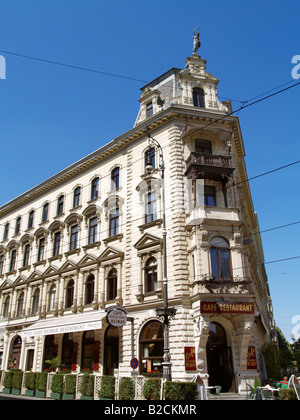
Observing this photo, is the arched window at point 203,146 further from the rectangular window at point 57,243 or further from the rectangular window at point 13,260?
the rectangular window at point 13,260

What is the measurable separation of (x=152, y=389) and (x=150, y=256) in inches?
361

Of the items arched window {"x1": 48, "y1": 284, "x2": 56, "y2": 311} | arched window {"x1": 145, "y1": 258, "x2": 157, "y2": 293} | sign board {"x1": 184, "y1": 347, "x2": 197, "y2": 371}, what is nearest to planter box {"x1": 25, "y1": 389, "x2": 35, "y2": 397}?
arched window {"x1": 48, "y1": 284, "x2": 56, "y2": 311}

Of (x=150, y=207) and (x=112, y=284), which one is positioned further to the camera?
(x=112, y=284)

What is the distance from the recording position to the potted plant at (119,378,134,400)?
717 inches

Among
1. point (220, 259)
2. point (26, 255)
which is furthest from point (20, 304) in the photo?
point (220, 259)

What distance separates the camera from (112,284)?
2675cm

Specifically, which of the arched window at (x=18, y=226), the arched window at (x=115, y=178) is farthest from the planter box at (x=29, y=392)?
the arched window at (x=18, y=226)

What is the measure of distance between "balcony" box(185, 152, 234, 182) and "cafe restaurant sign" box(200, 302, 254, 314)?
27.5 ft

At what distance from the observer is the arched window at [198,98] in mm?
27484

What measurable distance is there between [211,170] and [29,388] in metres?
19.3

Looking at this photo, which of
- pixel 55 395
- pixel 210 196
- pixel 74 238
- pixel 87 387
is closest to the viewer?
pixel 87 387

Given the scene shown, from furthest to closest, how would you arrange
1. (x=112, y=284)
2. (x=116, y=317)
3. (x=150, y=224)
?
(x=112, y=284) → (x=150, y=224) → (x=116, y=317)

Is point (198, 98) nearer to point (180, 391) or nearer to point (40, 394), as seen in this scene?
point (180, 391)

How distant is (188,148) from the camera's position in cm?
2588
